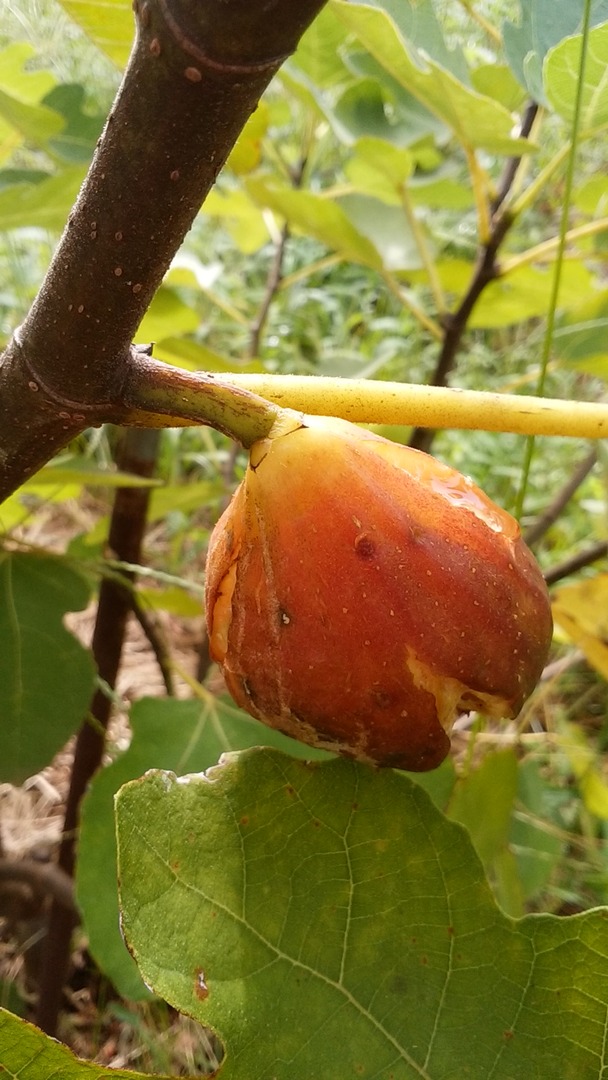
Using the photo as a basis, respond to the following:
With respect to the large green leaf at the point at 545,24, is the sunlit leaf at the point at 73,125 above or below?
above

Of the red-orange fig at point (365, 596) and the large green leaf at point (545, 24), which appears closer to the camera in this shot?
the red-orange fig at point (365, 596)

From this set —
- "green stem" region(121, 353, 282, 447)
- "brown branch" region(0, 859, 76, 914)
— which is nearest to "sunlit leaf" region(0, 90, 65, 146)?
"green stem" region(121, 353, 282, 447)

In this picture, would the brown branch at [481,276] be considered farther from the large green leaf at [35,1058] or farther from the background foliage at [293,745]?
the large green leaf at [35,1058]

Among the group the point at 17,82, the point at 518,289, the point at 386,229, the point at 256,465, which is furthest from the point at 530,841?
the point at 17,82

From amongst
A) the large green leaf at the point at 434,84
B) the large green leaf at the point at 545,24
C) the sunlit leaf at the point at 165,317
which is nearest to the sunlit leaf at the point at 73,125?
the sunlit leaf at the point at 165,317

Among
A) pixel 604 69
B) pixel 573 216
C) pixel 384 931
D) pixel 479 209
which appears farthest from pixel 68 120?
pixel 573 216

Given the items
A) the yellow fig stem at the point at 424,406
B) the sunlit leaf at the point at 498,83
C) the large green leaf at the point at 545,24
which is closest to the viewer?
the yellow fig stem at the point at 424,406

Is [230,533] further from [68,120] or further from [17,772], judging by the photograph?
[68,120]
